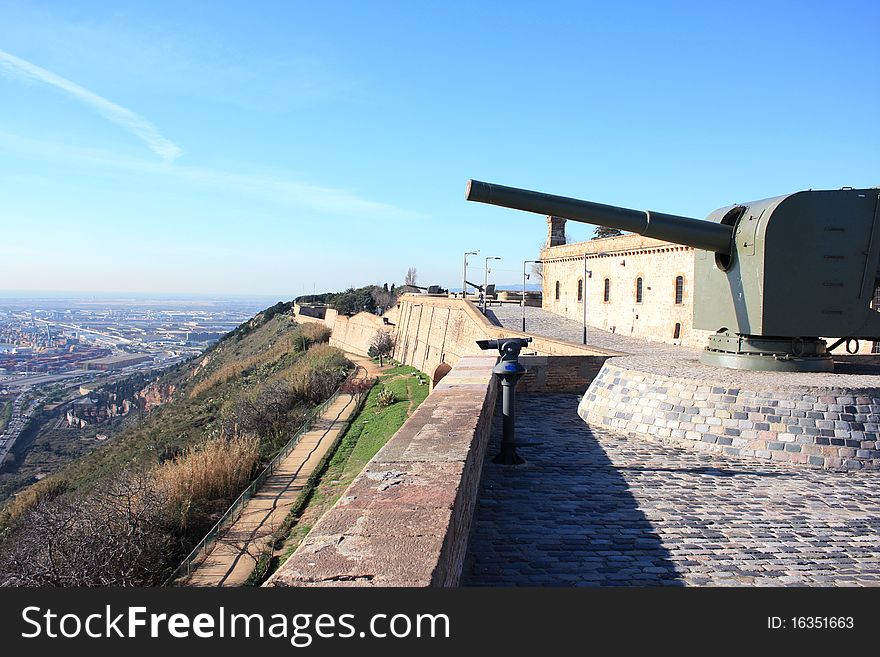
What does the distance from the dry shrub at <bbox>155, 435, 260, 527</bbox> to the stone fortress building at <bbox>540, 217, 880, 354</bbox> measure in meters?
14.0

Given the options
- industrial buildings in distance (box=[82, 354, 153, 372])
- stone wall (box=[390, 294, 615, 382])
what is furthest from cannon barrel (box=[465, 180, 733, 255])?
industrial buildings in distance (box=[82, 354, 153, 372])

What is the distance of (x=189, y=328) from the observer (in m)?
170

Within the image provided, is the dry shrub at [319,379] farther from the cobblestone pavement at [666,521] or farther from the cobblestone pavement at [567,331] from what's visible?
the cobblestone pavement at [666,521]

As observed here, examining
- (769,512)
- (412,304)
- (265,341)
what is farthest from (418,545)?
(265,341)

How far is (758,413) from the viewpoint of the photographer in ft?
22.4

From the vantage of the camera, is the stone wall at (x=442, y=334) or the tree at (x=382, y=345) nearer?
the stone wall at (x=442, y=334)

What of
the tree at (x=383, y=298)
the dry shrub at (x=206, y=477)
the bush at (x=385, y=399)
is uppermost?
the tree at (x=383, y=298)

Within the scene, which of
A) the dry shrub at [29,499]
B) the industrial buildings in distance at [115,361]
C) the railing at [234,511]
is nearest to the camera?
the railing at [234,511]

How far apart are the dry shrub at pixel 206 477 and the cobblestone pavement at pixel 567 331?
12543 millimetres

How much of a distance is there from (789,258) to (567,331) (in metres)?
22.2

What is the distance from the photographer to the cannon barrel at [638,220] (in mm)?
7906

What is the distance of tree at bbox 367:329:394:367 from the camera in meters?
37.5

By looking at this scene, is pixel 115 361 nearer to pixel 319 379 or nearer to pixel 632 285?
pixel 319 379

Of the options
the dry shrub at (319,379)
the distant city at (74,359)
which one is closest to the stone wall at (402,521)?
the dry shrub at (319,379)
